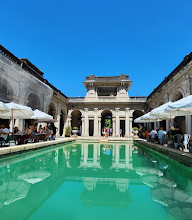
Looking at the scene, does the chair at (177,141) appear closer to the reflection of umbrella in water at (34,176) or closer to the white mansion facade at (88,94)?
the white mansion facade at (88,94)

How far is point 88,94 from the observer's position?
23.0 metres

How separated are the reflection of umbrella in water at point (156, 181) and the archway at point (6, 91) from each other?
1026 centimetres

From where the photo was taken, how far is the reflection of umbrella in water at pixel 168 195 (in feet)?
8.15

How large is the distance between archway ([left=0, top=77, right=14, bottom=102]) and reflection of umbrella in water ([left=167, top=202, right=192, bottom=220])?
36.5 ft

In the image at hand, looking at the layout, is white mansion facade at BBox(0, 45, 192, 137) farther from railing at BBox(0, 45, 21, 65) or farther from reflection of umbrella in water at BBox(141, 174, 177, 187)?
reflection of umbrella in water at BBox(141, 174, 177, 187)

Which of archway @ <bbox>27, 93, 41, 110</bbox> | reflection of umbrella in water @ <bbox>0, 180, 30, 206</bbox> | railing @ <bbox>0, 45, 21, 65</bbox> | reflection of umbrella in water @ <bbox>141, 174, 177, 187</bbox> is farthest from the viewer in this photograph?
archway @ <bbox>27, 93, 41, 110</bbox>

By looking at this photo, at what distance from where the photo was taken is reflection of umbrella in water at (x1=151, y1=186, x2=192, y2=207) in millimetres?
2484

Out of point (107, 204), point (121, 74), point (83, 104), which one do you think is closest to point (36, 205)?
point (107, 204)

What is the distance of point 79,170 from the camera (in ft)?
14.0

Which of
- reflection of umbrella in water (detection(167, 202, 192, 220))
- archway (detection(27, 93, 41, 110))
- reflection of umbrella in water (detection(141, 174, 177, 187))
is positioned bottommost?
reflection of umbrella in water (detection(141, 174, 177, 187))

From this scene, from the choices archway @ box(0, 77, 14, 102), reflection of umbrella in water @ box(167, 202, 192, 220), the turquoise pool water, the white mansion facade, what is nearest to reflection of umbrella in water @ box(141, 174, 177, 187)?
the turquoise pool water

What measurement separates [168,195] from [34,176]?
2.90 m

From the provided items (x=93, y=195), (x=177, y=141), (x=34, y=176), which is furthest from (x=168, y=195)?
(x=177, y=141)

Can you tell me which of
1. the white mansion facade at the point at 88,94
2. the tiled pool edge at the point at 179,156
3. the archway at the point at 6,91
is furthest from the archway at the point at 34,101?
the tiled pool edge at the point at 179,156
